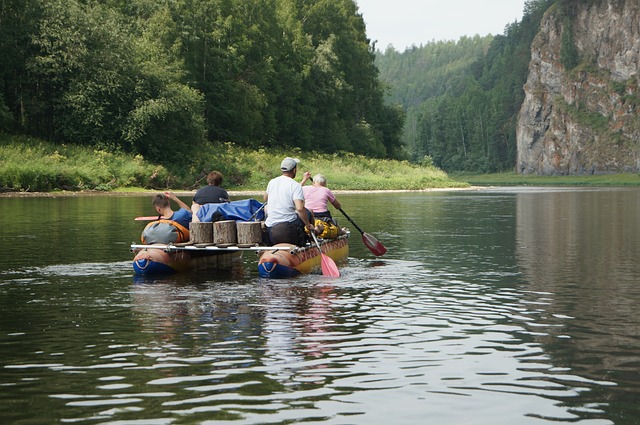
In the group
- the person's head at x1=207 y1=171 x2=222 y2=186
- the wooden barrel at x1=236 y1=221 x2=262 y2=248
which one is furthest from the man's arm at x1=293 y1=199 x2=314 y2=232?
the person's head at x1=207 y1=171 x2=222 y2=186

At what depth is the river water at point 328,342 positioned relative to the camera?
8.13 m

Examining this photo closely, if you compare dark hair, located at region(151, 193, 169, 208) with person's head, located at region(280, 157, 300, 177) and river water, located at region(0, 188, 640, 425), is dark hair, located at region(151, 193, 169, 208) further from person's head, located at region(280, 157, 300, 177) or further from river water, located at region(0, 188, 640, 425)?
person's head, located at region(280, 157, 300, 177)

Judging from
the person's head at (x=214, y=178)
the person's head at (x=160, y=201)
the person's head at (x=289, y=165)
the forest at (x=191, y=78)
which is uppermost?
the forest at (x=191, y=78)

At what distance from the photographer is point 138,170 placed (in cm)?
6041

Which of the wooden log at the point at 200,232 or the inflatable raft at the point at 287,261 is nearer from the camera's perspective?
the inflatable raft at the point at 287,261

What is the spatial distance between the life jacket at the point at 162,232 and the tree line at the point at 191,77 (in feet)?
146

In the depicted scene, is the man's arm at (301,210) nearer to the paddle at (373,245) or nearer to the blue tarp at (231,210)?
the blue tarp at (231,210)

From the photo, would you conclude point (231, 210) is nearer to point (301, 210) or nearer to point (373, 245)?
point (301, 210)

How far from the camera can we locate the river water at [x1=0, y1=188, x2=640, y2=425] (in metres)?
8.13

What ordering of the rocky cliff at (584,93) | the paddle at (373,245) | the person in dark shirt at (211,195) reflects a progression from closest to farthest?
1. the person in dark shirt at (211,195)
2. the paddle at (373,245)
3. the rocky cliff at (584,93)

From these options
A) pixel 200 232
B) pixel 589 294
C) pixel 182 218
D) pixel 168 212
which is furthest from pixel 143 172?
pixel 589 294

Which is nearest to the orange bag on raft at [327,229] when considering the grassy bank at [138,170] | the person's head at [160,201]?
the person's head at [160,201]

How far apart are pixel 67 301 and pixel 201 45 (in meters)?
69.1

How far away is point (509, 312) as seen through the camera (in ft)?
44.6
